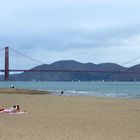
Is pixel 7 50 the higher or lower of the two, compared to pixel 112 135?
higher

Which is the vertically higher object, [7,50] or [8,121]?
[7,50]

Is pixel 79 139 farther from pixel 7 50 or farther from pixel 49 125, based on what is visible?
pixel 7 50

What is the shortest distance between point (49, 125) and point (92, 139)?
3.05m

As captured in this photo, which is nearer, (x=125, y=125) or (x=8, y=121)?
(x=125, y=125)

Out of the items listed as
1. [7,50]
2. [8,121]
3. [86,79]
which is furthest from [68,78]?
[8,121]

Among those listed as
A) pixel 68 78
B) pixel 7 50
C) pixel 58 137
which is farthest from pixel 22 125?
pixel 68 78

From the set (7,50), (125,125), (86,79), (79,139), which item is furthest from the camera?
(86,79)

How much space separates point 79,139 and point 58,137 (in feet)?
1.89

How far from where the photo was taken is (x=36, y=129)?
38.1 ft

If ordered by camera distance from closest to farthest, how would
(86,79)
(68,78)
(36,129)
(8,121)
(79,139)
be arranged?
(79,139), (36,129), (8,121), (86,79), (68,78)

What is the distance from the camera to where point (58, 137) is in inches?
398

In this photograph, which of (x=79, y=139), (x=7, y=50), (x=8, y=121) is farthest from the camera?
(x=7, y=50)

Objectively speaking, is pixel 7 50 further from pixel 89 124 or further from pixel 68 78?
pixel 89 124

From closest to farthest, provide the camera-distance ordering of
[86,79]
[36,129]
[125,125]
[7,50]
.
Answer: [36,129], [125,125], [7,50], [86,79]
